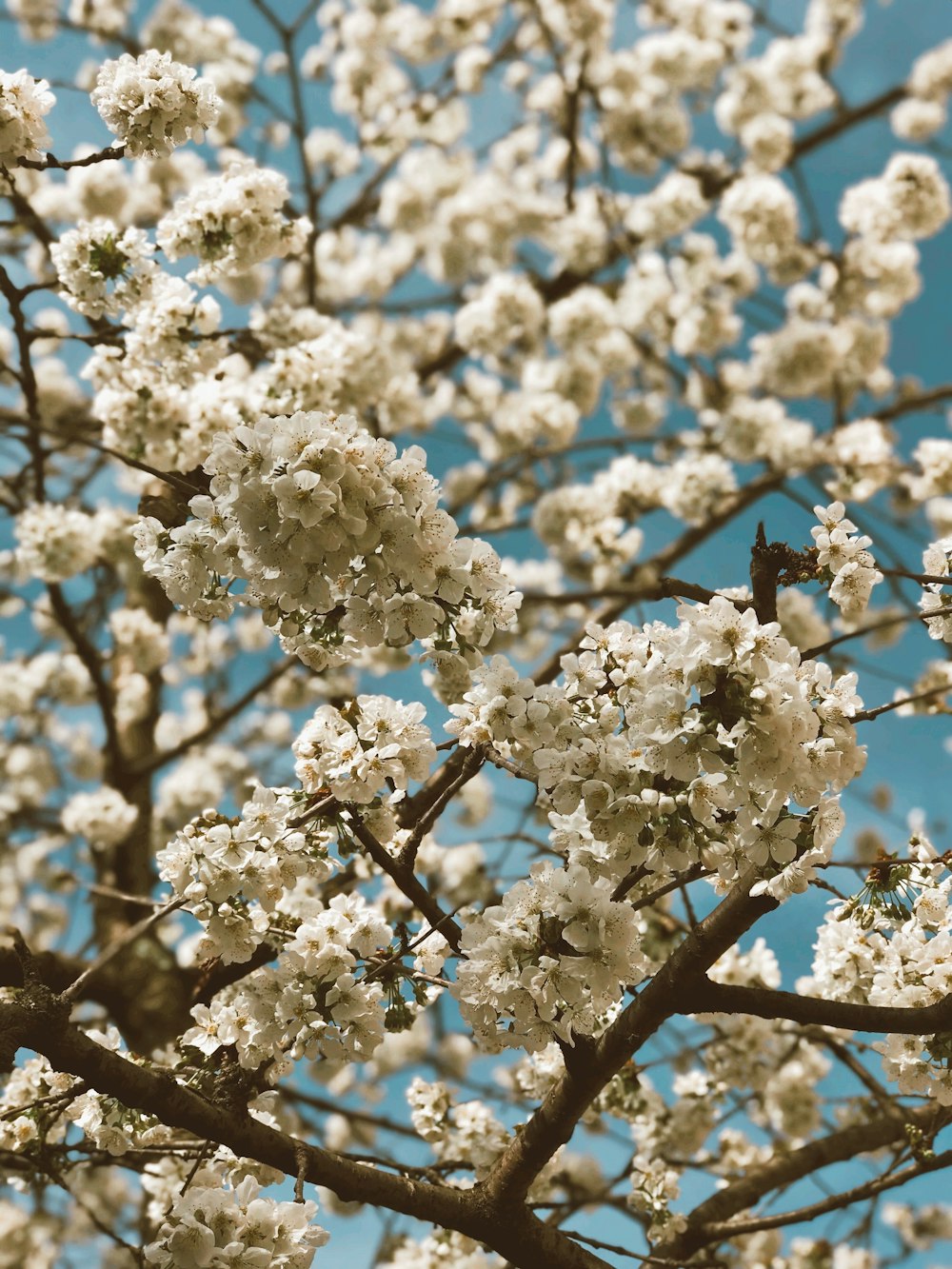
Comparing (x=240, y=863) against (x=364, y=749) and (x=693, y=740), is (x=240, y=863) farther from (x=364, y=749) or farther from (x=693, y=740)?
(x=693, y=740)

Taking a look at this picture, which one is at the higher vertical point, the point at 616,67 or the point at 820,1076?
the point at 616,67

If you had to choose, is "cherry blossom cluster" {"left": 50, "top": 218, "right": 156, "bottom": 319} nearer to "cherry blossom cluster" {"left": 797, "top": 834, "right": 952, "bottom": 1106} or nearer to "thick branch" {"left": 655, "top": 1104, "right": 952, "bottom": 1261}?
"cherry blossom cluster" {"left": 797, "top": 834, "right": 952, "bottom": 1106}

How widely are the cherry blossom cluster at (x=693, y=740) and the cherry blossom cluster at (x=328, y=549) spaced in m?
0.24

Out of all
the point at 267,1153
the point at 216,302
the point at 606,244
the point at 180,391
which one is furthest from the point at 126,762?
the point at 606,244

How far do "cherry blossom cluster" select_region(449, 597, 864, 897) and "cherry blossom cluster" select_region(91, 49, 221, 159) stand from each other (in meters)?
2.45

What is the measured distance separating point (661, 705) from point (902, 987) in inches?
61.7

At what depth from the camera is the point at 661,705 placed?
89.4 inches

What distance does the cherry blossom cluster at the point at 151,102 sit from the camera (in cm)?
359

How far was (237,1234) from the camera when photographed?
8.73 ft

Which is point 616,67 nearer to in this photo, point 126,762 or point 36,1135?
point 126,762

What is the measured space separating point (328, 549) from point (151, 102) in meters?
2.20

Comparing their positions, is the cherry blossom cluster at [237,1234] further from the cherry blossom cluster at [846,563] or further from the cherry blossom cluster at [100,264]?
the cherry blossom cluster at [100,264]

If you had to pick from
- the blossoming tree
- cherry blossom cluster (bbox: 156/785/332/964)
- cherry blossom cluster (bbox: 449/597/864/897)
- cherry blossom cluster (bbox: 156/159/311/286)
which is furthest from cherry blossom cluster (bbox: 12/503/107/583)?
cherry blossom cluster (bbox: 449/597/864/897)

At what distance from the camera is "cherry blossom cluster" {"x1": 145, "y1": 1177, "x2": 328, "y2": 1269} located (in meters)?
2.60
